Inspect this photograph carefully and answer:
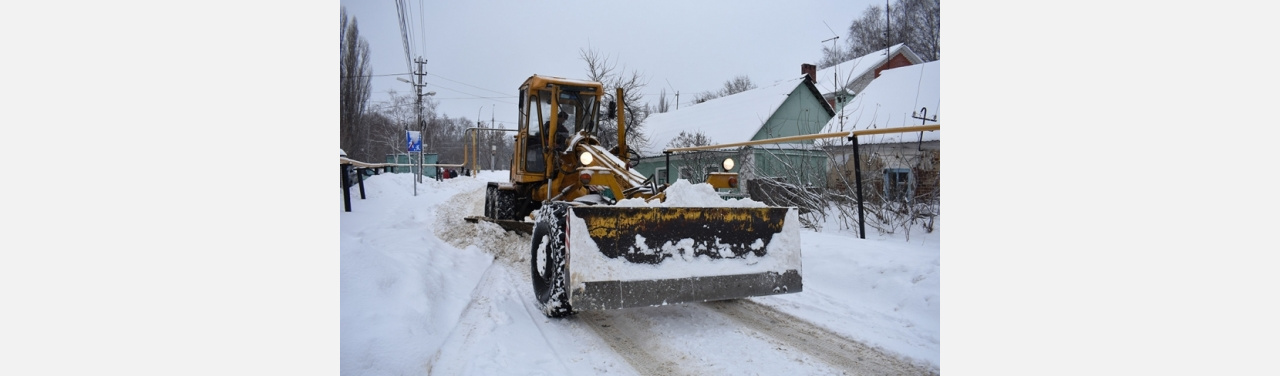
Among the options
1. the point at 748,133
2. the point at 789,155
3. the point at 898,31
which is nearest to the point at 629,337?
the point at 898,31

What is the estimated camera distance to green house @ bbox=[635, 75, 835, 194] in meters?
4.03

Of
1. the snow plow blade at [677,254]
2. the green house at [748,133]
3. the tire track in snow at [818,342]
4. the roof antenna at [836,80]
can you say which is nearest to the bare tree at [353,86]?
the snow plow blade at [677,254]

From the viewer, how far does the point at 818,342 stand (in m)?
2.61

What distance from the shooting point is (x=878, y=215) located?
3900 millimetres

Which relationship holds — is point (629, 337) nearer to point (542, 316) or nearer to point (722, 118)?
point (542, 316)

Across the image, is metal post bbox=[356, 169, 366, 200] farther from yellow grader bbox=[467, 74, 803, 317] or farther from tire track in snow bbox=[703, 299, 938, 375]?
tire track in snow bbox=[703, 299, 938, 375]

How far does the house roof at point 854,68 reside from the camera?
2702 mm

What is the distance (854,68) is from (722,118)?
2.81m

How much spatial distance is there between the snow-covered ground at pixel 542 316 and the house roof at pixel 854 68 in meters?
0.90

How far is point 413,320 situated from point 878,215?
9.93 feet

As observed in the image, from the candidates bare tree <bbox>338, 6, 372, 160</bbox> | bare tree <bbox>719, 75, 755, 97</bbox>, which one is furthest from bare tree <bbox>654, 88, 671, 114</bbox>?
bare tree <bbox>338, 6, 372, 160</bbox>

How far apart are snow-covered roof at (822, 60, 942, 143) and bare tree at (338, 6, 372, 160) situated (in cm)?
226
